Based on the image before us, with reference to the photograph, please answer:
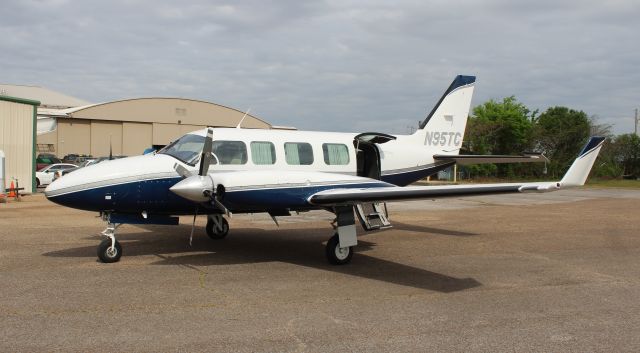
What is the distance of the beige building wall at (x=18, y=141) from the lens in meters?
27.0

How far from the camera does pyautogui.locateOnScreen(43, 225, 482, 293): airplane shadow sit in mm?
9250

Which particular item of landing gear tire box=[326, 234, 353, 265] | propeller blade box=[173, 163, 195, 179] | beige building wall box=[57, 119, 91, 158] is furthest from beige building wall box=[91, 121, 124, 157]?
landing gear tire box=[326, 234, 353, 265]

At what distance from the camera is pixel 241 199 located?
31.0ft

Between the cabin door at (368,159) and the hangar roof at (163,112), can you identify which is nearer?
the cabin door at (368,159)

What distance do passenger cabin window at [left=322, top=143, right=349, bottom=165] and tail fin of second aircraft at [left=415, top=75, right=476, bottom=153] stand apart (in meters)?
3.00

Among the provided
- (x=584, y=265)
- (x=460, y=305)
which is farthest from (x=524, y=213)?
(x=460, y=305)

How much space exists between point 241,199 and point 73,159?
43.2 metres

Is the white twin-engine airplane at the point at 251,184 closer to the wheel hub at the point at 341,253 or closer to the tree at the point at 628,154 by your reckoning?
the wheel hub at the point at 341,253

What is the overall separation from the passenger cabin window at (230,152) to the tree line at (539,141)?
45.0 meters

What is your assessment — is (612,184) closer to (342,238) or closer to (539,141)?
(539,141)

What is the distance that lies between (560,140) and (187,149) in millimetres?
53015

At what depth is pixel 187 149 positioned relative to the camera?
10594mm

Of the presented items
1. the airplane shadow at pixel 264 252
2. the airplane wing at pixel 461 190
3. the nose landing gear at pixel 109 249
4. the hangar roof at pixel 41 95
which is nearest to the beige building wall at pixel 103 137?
the hangar roof at pixel 41 95

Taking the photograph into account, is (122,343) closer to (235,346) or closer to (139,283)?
(235,346)
